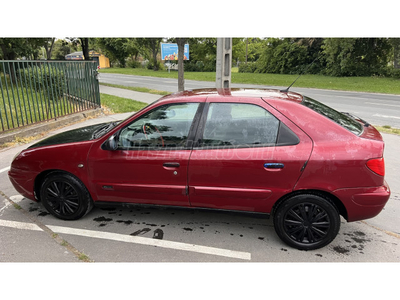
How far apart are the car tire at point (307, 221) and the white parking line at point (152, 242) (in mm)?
482

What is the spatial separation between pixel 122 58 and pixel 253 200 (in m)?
61.7

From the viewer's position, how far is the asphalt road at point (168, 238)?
2.81 meters

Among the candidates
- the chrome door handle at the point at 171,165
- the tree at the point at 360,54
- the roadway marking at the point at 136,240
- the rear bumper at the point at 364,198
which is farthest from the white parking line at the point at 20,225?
the tree at the point at 360,54

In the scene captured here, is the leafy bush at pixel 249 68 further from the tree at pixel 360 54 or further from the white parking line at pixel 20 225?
the white parking line at pixel 20 225

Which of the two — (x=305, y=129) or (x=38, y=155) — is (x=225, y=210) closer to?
(x=305, y=129)

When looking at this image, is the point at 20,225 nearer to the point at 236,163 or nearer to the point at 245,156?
the point at 236,163

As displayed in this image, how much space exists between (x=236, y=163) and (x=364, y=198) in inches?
49.6

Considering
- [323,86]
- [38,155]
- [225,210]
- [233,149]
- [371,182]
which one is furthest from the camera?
[323,86]

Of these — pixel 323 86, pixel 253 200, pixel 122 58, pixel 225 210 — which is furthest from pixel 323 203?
pixel 122 58

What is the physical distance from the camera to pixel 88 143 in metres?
3.23

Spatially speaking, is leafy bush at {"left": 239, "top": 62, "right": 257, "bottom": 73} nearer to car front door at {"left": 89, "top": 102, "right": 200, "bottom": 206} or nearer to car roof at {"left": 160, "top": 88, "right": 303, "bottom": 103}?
car roof at {"left": 160, "top": 88, "right": 303, "bottom": 103}

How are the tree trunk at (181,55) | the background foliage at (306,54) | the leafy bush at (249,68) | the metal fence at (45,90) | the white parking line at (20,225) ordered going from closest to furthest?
the white parking line at (20,225), the metal fence at (45,90), the tree trunk at (181,55), the background foliage at (306,54), the leafy bush at (249,68)

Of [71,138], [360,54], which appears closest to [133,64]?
[360,54]

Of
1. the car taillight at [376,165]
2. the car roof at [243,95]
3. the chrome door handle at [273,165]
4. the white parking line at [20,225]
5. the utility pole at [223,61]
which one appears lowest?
the white parking line at [20,225]
